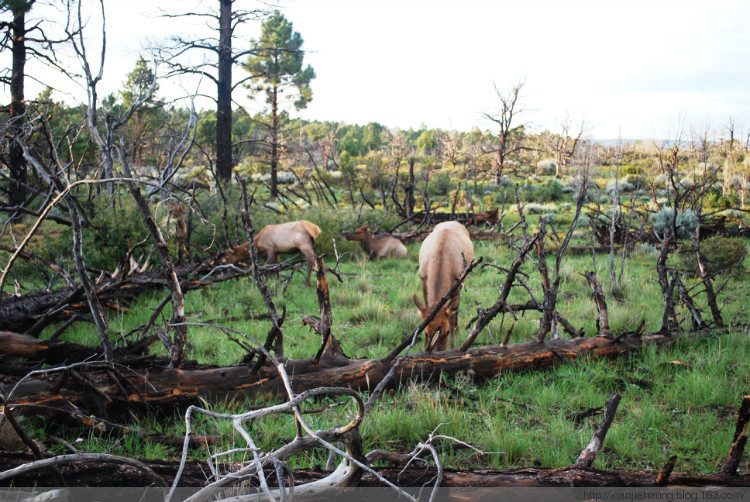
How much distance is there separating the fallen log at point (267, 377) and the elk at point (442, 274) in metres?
0.52

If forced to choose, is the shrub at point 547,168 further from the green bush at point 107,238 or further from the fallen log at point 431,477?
the fallen log at point 431,477

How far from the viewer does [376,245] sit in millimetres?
11477

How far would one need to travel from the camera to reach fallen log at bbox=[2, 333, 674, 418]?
3064 mm

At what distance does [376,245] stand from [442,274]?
5.94 meters

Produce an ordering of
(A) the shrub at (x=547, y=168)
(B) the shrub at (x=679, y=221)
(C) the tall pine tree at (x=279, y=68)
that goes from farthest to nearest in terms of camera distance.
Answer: (A) the shrub at (x=547, y=168), (C) the tall pine tree at (x=279, y=68), (B) the shrub at (x=679, y=221)

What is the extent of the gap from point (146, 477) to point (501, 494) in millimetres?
1426

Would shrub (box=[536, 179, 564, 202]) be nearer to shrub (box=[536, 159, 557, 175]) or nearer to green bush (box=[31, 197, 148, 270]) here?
shrub (box=[536, 159, 557, 175])

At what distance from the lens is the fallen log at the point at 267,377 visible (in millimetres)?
3064

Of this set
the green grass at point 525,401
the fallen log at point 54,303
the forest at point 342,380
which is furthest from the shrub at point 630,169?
the fallen log at point 54,303

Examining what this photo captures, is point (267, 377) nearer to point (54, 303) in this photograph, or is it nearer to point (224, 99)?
point (54, 303)

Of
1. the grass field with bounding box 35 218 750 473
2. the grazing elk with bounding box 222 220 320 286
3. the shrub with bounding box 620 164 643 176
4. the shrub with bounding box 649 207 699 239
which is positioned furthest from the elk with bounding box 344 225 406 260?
the shrub with bounding box 620 164 643 176

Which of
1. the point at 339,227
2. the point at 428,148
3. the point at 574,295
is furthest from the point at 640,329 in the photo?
the point at 428,148

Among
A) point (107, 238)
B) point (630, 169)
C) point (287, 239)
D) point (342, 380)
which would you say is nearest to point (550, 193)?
point (630, 169)

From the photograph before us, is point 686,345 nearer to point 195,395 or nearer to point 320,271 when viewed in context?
point 320,271
